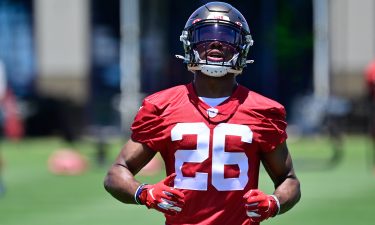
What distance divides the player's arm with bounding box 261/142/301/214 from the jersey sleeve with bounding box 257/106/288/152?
0.05 m

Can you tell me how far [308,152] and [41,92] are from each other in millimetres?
8803

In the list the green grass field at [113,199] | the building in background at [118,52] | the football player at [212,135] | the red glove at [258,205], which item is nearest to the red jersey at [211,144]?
the football player at [212,135]

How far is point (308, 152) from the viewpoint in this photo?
76.8 feet

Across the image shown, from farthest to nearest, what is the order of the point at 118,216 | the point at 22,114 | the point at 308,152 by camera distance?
the point at 22,114 < the point at 308,152 < the point at 118,216

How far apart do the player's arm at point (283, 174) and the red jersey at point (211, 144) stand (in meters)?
0.07

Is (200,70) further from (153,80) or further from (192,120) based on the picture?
(153,80)

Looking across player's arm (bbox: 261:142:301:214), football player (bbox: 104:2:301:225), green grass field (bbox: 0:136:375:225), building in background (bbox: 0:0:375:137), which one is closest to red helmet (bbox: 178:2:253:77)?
football player (bbox: 104:2:301:225)

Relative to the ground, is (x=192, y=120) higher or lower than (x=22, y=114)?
higher

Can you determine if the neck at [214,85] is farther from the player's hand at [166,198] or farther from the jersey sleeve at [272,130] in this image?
the player's hand at [166,198]

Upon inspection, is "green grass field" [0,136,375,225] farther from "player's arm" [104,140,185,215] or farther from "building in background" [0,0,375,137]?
"player's arm" [104,140,185,215]

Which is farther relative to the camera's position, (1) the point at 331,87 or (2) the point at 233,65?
(1) the point at 331,87

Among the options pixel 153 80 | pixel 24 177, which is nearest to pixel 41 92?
pixel 153 80

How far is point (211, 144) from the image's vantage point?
5469mm

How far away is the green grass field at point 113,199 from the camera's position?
12.4 metres
